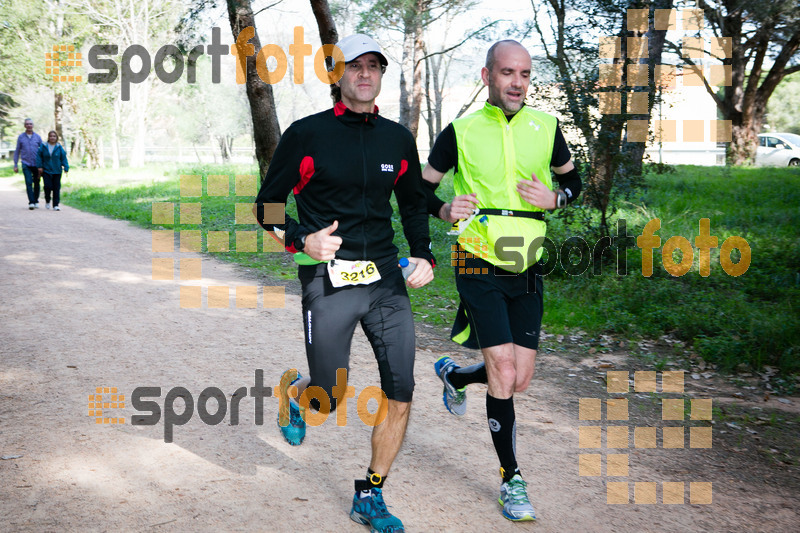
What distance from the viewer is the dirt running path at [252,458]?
380 centimetres

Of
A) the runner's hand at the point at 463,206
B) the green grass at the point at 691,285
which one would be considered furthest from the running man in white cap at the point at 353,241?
the green grass at the point at 691,285

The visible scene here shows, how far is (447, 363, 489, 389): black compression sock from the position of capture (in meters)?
4.66

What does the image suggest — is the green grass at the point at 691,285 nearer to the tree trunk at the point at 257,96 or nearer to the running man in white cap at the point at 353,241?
the tree trunk at the point at 257,96

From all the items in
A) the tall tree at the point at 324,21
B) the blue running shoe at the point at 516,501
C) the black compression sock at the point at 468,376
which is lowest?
the blue running shoe at the point at 516,501

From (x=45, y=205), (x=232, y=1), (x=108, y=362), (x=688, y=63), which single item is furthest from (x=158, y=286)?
(x=688, y=63)

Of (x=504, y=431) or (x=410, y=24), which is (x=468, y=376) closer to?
(x=504, y=431)

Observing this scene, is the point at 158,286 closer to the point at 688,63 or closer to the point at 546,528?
the point at 546,528

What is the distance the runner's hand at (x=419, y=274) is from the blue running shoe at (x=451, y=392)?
146cm

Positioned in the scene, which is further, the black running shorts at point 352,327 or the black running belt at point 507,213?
the black running belt at point 507,213

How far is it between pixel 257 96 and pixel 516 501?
11237mm

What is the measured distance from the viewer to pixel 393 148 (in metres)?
3.81

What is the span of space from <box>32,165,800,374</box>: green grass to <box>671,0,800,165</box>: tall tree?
4.86 m

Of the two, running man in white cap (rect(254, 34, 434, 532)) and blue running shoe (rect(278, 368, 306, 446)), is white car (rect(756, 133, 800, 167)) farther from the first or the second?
running man in white cap (rect(254, 34, 434, 532))

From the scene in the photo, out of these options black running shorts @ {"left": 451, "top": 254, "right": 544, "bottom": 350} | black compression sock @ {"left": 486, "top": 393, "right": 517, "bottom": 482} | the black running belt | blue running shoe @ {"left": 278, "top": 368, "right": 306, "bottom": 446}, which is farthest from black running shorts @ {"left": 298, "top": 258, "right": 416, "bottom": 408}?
blue running shoe @ {"left": 278, "top": 368, "right": 306, "bottom": 446}
